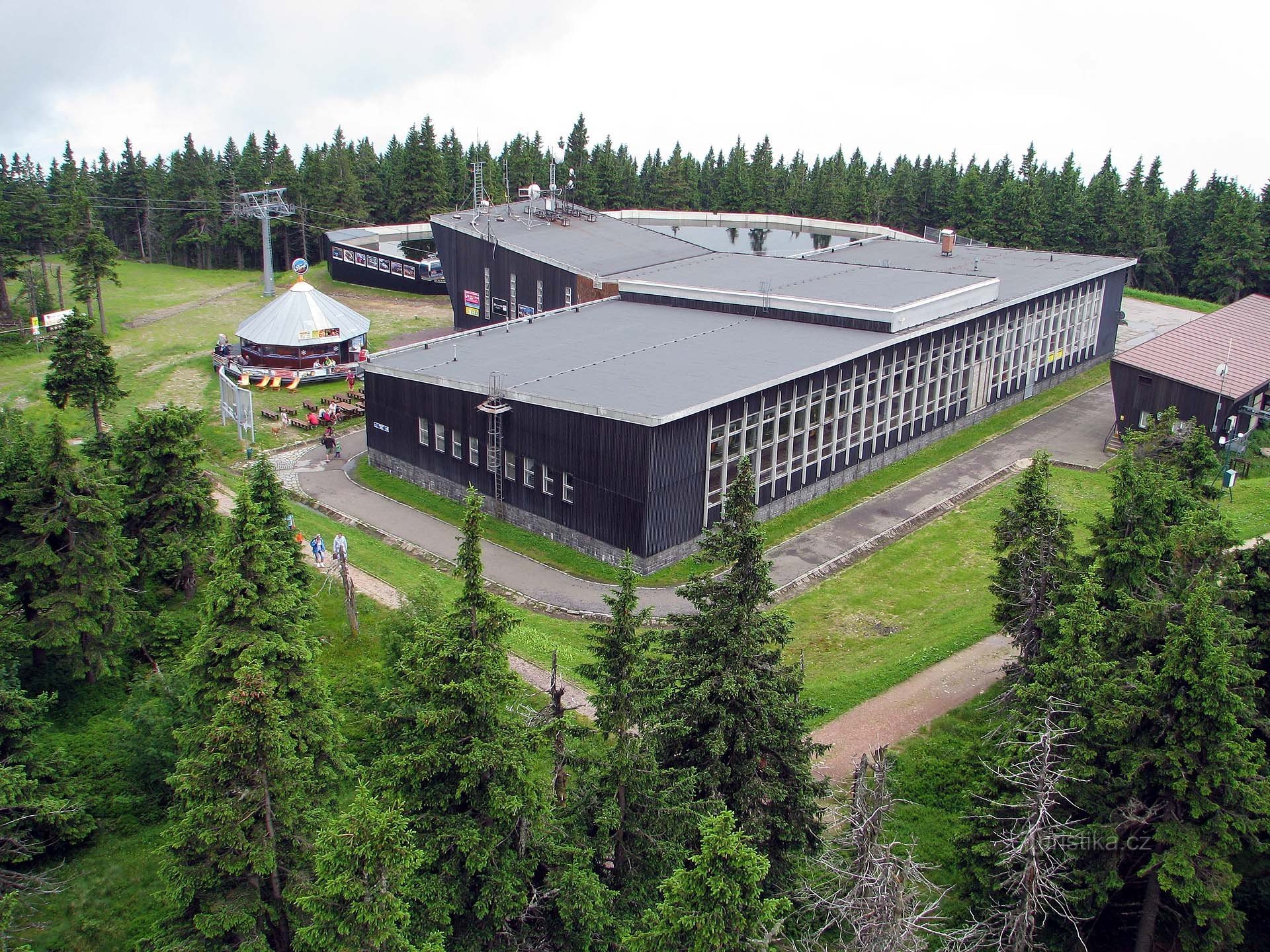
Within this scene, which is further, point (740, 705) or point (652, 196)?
point (652, 196)

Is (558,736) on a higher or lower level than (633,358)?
lower

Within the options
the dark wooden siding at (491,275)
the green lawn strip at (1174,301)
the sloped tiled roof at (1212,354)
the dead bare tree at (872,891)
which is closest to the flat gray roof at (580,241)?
the dark wooden siding at (491,275)

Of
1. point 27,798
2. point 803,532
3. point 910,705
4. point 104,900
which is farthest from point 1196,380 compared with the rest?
point 27,798

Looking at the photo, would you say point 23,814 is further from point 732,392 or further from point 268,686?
point 732,392

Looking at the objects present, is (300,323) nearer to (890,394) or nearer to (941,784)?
(890,394)

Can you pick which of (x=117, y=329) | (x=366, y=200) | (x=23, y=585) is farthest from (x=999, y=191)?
(x=23, y=585)

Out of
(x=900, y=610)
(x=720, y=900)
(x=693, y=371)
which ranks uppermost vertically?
(x=693, y=371)

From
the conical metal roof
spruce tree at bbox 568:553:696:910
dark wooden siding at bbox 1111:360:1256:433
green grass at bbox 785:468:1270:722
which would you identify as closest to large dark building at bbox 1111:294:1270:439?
dark wooden siding at bbox 1111:360:1256:433
